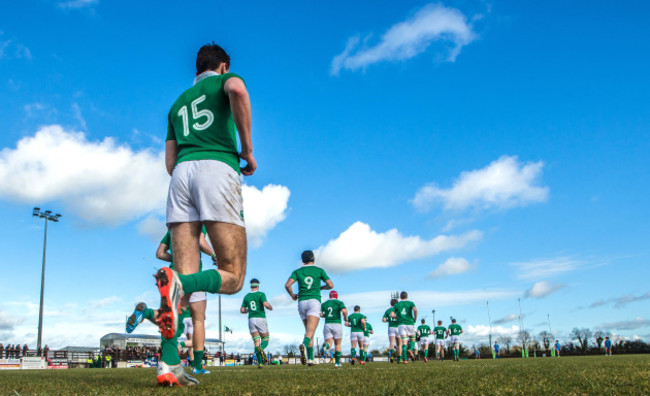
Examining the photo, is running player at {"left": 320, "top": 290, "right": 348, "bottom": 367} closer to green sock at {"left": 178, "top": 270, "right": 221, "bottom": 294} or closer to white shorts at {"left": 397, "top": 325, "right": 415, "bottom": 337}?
white shorts at {"left": 397, "top": 325, "right": 415, "bottom": 337}

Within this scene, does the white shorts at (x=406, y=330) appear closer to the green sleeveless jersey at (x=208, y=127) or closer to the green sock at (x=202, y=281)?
the green sleeveless jersey at (x=208, y=127)

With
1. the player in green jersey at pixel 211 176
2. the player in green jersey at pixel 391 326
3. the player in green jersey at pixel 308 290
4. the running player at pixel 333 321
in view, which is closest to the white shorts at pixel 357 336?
the player in green jersey at pixel 391 326

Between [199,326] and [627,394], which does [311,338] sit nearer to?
[199,326]

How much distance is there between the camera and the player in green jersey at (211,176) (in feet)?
11.4

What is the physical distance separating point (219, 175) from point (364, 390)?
1.81 meters

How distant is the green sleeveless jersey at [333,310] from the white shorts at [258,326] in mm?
2002

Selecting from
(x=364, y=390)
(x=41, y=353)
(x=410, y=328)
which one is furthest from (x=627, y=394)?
(x=41, y=353)

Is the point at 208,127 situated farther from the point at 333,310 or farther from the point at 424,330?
the point at 424,330

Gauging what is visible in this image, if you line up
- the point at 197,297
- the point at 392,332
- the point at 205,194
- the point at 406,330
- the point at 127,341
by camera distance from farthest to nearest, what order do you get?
the point at 127,341, the point at 392,332, the point at 406,330, the point at 197,297, the point at 205,194

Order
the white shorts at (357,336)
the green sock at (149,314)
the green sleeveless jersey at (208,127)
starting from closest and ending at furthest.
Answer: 1. the green sock at (149,314)
2. the green sleeveless jersey at (208,127)
3. the white shorts at (357,336)

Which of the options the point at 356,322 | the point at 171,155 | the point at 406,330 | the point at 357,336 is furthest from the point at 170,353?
the point at 357,336

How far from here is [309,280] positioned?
1063 cm

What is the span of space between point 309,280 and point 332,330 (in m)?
4.03

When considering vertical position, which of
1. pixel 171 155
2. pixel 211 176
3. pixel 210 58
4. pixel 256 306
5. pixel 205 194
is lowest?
pixel 256 306
